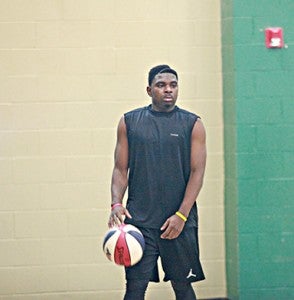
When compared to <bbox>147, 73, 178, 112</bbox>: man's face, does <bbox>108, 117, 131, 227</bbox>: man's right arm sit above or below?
below

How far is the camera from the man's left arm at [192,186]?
7055mm

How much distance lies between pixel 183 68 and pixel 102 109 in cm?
85

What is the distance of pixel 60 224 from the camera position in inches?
341

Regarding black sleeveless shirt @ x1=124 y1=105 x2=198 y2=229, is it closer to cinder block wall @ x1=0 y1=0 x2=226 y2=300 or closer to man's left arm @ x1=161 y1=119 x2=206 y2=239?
man's left arm @ x1=161 y1=119 x2=206 y2=239

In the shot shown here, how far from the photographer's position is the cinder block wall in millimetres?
8578

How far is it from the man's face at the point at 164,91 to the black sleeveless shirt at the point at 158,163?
0.24 feet

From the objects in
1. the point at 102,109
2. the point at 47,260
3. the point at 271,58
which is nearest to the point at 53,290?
the point at 47,260

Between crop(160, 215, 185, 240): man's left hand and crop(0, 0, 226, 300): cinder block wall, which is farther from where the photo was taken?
crop(0, 0, 226, 300): cinder block wall

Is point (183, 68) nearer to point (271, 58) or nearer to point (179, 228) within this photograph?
point (271, 58)

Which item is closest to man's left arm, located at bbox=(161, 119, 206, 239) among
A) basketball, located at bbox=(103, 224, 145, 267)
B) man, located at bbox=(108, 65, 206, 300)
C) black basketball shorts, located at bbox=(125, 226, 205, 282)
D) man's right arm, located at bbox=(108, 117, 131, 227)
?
man, located at bbox=(108, 65, 206, 300)

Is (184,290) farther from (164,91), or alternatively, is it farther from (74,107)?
(74,107)

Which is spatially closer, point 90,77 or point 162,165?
point 162,165

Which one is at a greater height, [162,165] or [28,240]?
[162,165]

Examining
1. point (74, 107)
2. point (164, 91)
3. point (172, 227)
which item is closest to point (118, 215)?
point (172, 227)
